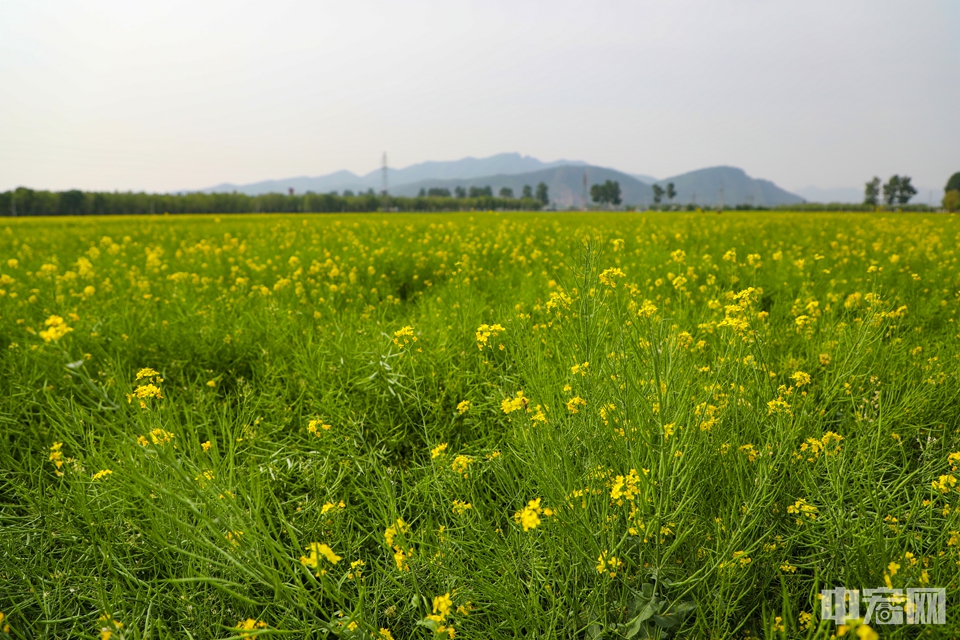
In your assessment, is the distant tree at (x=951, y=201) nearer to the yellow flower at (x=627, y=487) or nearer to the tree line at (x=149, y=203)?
the yellow flower at (x=627, y=487)

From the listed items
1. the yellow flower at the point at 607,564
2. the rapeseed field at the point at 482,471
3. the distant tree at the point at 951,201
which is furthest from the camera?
the distant tree at the point at 951,201

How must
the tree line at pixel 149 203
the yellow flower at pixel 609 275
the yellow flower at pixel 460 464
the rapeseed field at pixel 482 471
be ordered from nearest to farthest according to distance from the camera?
the rapeseed field at pixel 482 471 → the yellow flower at pixel 460 464 → the yellow flower at pixel 609 275 → the tree line at pixel 149 203

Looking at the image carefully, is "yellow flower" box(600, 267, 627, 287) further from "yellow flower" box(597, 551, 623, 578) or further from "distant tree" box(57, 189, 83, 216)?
"distant tree" box(57, 189, 83, 216)

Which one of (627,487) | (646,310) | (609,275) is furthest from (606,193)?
(627,487)

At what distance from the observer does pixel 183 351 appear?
351 centimetres

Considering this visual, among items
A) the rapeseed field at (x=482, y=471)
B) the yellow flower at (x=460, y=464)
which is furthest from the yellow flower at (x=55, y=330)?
the yellow flower at (x=460, y=464)

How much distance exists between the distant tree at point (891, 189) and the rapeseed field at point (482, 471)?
91.9 metres

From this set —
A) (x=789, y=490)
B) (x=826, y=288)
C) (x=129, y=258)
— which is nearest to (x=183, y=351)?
(x=789, y=490)

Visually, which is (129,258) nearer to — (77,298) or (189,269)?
(189,269)

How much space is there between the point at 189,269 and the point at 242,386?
15.3 ft

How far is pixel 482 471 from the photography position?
6.44 ft

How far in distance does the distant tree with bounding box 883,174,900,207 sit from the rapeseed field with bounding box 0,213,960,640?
9194 centimetres

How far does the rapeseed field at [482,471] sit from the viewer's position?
1423mm

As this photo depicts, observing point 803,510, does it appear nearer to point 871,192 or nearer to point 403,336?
point 403,336
